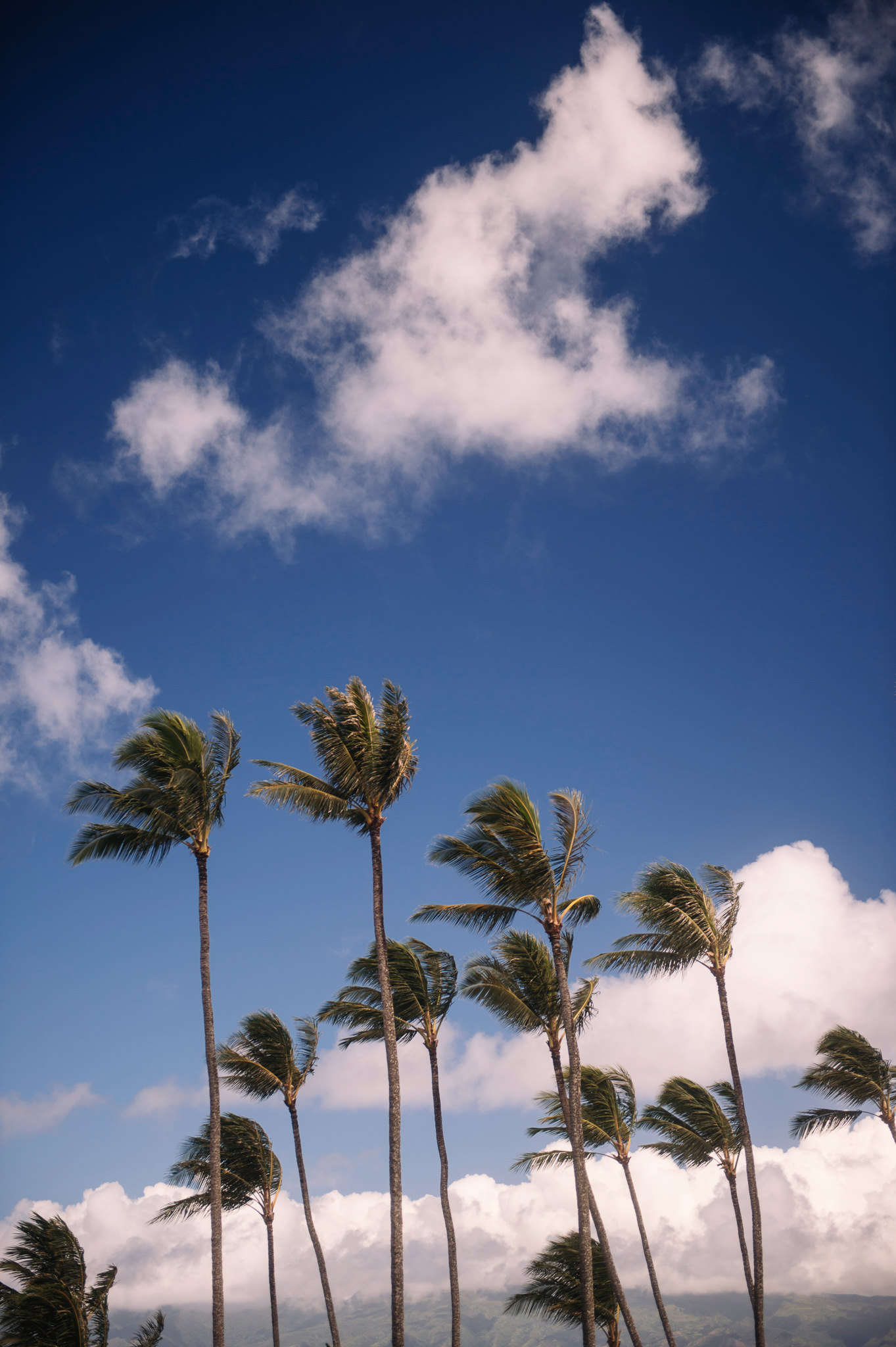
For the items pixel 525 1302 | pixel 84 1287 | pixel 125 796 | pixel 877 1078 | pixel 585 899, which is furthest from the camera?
pixel 877 1078

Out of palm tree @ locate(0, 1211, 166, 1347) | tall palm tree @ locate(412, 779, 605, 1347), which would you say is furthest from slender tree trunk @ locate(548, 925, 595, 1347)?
palm tree @ locate(0, 1211, 166, 1347)

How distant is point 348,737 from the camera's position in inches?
899

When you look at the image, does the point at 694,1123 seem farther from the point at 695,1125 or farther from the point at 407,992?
the point at 407,992

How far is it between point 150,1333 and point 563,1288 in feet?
45.8

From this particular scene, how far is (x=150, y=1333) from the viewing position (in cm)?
2995

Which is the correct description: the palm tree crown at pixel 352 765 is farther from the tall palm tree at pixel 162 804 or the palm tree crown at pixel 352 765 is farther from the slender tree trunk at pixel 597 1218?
the slender tree trunk at pixel 597 1218

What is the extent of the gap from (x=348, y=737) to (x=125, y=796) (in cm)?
564

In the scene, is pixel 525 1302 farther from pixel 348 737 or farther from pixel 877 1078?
pixel 348 737

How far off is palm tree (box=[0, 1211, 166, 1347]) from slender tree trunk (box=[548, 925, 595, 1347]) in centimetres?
1225

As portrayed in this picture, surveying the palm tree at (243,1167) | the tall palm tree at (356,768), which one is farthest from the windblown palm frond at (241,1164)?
the tall palm tree at (356,768)

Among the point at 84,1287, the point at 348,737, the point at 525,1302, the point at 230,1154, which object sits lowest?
the point at 525,1302

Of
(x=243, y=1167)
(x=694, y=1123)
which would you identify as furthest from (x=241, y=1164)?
(x=694, y=1123)

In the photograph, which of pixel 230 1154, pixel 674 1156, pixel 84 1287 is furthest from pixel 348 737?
pixel 674 1156

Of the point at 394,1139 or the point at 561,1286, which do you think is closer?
the point at 394,1139
